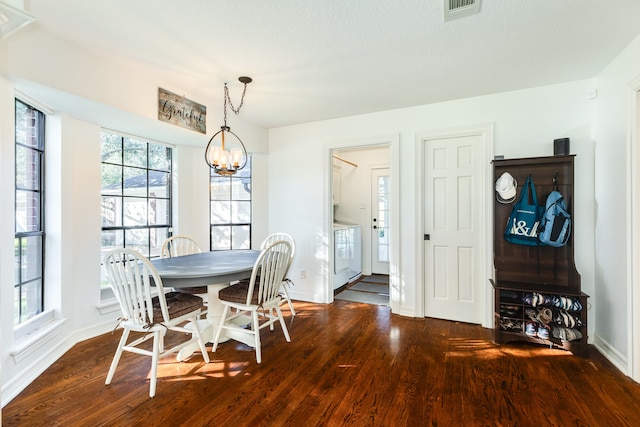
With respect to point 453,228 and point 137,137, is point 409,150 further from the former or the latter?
point 137,137

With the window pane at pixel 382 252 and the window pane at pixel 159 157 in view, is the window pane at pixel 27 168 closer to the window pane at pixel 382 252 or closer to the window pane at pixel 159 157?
the window pane at pixel 159 157

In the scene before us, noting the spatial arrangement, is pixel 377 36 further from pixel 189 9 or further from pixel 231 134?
pixel 231 134

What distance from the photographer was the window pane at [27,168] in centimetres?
233

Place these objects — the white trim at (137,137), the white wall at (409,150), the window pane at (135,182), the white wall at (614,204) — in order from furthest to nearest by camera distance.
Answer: the window pane at (135,182), the white trim at (137,137), the white wall at (409,150), the white wall at (614,204)

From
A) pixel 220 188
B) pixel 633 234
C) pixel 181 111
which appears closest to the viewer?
pixel 633 234

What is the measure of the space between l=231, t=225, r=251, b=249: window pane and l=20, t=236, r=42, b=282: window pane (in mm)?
2046

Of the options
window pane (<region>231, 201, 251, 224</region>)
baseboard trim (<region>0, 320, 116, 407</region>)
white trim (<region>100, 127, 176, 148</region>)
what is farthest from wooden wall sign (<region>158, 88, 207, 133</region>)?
baseboard trim (<region>0, 320, 116, 407</region>)

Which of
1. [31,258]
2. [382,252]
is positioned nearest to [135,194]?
[31,258]

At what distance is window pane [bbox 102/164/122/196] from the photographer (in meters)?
3.12

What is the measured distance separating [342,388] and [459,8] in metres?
2.55

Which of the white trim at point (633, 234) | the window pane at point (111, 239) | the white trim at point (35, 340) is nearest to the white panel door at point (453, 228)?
the white trim at point (633, 234)

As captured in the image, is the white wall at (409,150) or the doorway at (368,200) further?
the doorway at (368,200)

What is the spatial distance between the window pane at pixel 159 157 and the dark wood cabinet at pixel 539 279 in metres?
3.70

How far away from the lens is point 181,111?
3.10 metres
